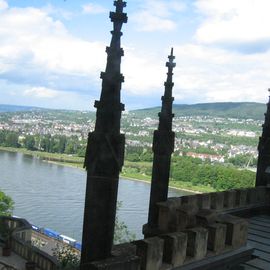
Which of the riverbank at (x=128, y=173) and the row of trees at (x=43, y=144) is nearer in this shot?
the riverbank at (x=128, y=173)

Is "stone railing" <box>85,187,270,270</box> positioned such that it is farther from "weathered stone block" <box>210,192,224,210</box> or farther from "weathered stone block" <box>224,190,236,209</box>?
"weathered stone block" <box>224,190,236,209</box>

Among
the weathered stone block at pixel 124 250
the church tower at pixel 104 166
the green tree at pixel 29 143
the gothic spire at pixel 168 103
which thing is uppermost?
the gothic spire at pixel 168 103

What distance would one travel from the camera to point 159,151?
9234 mm

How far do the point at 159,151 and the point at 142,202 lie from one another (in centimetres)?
5041

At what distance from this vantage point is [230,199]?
981 centimetres

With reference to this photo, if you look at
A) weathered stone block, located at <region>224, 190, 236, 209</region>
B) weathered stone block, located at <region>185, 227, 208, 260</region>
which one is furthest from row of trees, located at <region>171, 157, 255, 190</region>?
weathered stone block, located at <region>185, 227, 208, 260</region>

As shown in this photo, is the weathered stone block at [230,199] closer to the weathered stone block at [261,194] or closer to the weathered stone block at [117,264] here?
the weathered stone block at [261,194]

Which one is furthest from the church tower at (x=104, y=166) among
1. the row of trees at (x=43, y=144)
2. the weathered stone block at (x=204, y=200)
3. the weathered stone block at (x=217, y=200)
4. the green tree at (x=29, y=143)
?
the green tree at (x=29, y=143)

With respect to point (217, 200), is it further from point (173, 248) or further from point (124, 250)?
point (124, 250)

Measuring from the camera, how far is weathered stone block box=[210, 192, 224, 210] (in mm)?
9211

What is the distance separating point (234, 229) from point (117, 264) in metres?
2.45

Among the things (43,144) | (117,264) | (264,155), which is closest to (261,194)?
(264,155)

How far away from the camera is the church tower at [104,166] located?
5.51 m

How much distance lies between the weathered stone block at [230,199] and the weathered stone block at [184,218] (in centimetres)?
262
